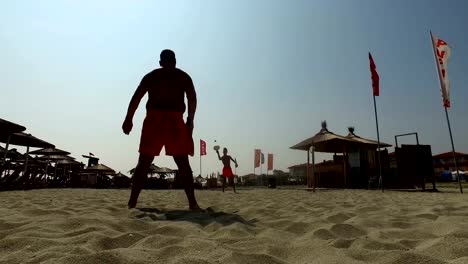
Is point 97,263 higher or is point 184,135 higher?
point 184,135

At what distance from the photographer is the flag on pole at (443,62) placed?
7.74m

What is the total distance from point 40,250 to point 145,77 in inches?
94.7

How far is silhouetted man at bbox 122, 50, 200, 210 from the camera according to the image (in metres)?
3.37

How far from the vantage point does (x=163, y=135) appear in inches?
132

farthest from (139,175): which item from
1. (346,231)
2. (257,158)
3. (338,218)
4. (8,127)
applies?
(257,158)

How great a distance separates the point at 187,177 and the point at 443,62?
7.64m

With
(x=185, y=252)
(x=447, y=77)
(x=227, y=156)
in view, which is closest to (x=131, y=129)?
(x=185, y=252)

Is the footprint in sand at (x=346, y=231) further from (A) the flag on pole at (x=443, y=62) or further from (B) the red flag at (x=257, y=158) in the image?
(B) the red flag at (x=257, y=158)

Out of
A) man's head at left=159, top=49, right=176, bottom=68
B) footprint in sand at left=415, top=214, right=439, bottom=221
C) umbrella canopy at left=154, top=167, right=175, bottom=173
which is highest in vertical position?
umbrella canopy at left=154, top=167, right=175, bottom=173

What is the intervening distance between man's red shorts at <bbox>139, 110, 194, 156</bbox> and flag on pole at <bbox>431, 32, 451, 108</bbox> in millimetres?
7198

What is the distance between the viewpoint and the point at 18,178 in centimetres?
1159

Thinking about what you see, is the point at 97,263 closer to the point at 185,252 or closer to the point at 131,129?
the point at 185,252

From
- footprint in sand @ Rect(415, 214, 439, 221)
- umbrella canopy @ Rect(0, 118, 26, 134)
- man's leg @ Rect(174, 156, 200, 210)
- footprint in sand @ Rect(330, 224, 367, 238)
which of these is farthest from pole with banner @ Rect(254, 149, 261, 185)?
footprint in sand @ Rect(330, 224, 367, 238)

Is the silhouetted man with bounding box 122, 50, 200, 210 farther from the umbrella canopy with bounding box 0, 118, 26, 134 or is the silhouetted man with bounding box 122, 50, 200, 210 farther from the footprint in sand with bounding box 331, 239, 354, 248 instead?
the umbrella canopy with bounding box 0, 118, 26, 134
